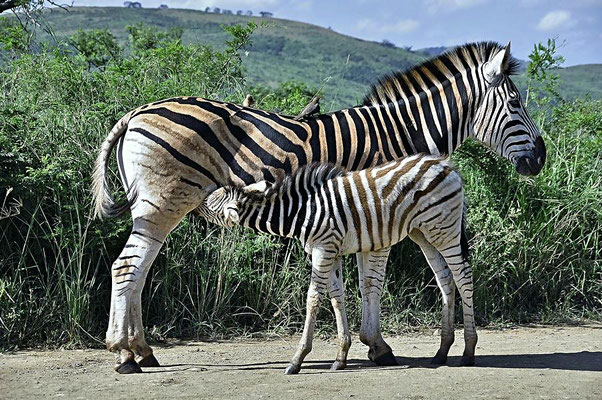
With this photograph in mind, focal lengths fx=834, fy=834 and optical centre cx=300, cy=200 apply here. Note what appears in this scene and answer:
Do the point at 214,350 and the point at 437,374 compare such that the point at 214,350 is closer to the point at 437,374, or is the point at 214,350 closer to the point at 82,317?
the point at 82,317

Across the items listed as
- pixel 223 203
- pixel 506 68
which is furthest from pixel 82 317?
pixel 506 68

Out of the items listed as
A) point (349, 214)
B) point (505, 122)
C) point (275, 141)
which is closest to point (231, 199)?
point (275, 141)

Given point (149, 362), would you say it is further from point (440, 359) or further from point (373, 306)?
point (440, 359)

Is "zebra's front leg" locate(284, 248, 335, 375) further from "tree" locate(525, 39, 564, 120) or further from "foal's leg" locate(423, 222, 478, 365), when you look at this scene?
"tree" locate(525, 39, 564, 120)

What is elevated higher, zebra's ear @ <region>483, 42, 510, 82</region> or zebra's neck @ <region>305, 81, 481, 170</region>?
zebra's ear @ <region>483, 42, 510, 82</region>

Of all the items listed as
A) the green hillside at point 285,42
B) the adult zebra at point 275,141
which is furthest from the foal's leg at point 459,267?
the green hillside at point 285,42

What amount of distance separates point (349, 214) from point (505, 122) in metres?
1.76

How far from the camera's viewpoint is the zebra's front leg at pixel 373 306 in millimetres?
6785

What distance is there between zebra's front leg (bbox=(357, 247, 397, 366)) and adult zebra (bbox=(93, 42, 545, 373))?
0.01 metres

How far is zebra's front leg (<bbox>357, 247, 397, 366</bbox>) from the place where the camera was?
679 cm

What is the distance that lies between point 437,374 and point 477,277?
9.25 ft

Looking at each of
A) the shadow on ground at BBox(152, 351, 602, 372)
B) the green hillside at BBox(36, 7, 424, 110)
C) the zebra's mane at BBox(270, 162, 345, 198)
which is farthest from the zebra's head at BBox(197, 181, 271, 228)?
the green hillside at BBox(36, 7, 424, 110)

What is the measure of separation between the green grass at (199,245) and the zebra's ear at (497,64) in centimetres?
225

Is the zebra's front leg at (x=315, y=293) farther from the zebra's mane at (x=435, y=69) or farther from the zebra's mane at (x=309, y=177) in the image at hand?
the zebra's mane at (x=435, y=69)
